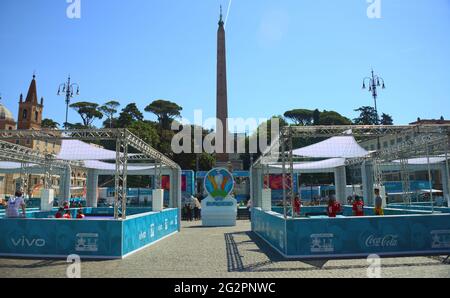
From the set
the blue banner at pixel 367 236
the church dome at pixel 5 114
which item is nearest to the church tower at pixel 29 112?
the church dome at pixel 5 114

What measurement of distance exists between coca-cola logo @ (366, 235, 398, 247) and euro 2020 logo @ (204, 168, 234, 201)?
10.0 meters

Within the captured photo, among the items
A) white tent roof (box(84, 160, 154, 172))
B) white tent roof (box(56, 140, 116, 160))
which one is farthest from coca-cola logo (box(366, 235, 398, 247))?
→ white tent roof (box(84, 160, 154, 172))

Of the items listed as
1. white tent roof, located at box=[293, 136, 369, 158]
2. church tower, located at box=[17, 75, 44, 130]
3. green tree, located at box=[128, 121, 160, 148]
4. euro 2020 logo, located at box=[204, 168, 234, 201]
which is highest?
church tower, located at box=[17, 75, 44, 130]

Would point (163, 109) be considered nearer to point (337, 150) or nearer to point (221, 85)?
point (221, 85)

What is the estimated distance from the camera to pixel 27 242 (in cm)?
859

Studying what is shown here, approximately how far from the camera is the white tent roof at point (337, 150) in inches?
595

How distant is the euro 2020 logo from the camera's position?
1800cm

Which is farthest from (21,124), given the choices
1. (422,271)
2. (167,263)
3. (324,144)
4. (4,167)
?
(422,271)

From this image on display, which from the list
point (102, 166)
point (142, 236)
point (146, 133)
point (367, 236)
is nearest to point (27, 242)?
point (142, 236)

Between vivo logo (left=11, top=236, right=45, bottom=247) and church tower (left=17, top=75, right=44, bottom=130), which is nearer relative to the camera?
vivo logo (left=11, top=236, right=45, bottom=247)

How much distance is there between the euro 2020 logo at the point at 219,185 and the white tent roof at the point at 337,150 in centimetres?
380

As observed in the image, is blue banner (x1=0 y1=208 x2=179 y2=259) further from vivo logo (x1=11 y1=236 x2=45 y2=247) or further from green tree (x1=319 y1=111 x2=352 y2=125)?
green tree (x1=319 y1=111 x2=352 y2=125)

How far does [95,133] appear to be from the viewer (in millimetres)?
9656
